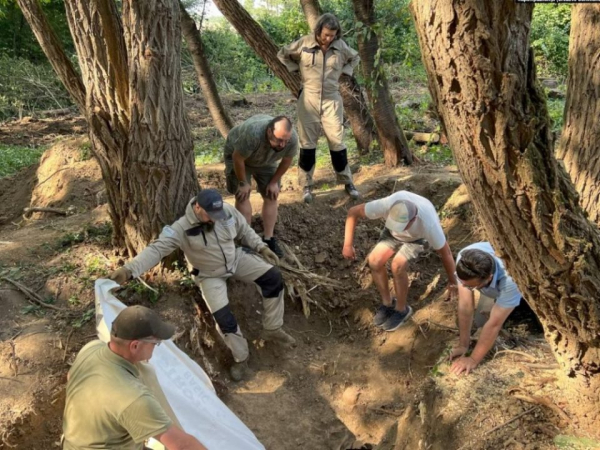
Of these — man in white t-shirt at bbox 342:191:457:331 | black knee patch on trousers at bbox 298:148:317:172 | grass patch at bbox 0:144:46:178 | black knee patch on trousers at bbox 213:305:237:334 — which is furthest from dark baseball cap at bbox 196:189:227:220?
grass patch at bbox 0:144:46:178

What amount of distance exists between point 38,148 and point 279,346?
9199mm

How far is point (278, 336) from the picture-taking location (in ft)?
16.0

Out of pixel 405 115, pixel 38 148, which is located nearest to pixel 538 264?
pixel 405 115

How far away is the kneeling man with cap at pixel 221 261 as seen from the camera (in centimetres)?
416

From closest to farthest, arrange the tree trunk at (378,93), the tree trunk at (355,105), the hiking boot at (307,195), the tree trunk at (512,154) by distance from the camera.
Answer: the tree trunk at (512,154)
the hiking boot at (307,195)
the tree trunk at (378,93)
the tree trunk at (355,105)

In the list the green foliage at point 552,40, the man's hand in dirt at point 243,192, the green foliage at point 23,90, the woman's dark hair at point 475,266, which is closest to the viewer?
the woman's dark hair at point 475,266

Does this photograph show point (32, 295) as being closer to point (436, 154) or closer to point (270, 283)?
point (270, 283)

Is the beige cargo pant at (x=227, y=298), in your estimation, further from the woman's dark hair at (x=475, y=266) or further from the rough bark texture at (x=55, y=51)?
the rough bark texture at (x=55, y=51)

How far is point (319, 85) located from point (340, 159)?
0.85 metres

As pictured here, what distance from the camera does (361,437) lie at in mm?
4250

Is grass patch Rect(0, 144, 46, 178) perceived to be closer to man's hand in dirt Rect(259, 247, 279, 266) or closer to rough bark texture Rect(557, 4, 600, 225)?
man's hand in dirt Rect(259, 247, 279, 266)

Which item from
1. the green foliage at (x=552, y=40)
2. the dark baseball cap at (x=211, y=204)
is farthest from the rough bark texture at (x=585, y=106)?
the green foliage at (x=552, y=40)

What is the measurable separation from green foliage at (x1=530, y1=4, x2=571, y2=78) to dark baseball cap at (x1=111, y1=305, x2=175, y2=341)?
11.9 meters

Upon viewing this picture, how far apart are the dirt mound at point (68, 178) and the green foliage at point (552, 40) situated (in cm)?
1006
